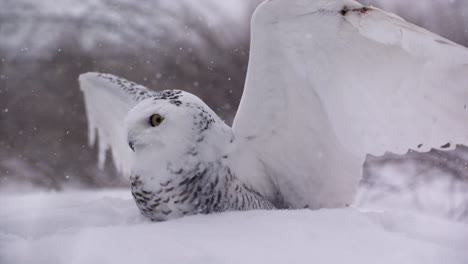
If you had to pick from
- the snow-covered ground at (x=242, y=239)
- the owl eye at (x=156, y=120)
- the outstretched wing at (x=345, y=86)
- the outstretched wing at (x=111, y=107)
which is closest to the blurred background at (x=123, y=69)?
the outstretched wing at (x=111, y=107)

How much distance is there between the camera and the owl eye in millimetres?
1300

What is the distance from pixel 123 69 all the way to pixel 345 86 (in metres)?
2.37

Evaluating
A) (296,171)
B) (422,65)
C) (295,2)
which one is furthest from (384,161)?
(295,2)

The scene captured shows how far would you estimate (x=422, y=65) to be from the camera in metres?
1.27

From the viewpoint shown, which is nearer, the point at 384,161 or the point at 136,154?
the point at 136,154

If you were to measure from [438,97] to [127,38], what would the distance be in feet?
7.50

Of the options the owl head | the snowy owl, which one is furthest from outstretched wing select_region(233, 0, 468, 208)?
the owl head

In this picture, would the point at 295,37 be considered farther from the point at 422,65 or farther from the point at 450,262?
the point at 450,262

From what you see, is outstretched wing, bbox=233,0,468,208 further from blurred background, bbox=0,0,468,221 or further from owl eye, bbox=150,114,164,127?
blurred background, bbox=0,0,468,221

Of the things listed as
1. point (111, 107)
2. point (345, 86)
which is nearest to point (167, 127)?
point (345, 86)

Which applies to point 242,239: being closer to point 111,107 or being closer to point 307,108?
point 307,108

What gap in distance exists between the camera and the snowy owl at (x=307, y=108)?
126cm

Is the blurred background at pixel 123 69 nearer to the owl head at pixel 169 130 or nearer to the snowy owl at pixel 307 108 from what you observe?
the snowy owl at pixel 307 108

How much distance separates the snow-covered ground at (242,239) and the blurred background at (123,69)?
4.43ft
